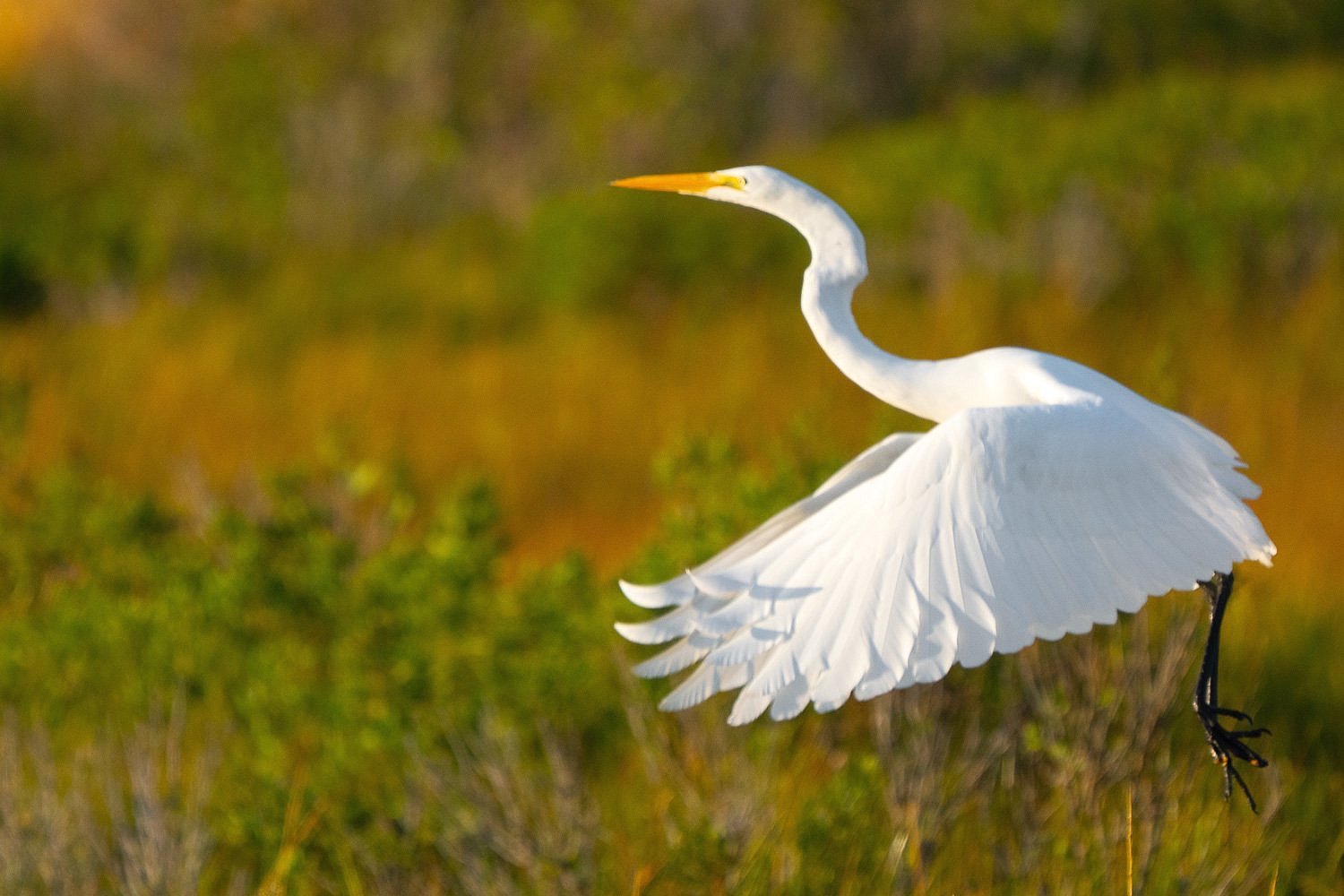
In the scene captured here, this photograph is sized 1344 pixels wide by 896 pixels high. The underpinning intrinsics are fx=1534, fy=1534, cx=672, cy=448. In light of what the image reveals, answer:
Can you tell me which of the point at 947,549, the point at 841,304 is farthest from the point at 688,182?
the point at 947,549

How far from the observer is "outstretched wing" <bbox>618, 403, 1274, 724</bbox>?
1.65m

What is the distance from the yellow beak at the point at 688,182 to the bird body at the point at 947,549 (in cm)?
6

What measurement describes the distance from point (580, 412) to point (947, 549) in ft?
14.5

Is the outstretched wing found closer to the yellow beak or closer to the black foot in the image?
the black foot

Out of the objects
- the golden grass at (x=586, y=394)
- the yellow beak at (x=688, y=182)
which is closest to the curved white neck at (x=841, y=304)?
the yellow beak at (x=688, y=182)

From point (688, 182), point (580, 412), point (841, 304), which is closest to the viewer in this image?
point (841, 304)

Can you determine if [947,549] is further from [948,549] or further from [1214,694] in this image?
[1214,694]

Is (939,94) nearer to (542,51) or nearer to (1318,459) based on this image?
(542,51)

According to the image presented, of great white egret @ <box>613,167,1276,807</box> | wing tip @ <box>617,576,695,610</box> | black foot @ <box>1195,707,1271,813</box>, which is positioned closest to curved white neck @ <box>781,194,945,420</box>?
great white egret @ <box>613,167,1276,807</box>

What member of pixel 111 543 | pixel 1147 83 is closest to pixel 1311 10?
pixel 1147 83

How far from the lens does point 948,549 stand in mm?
1748

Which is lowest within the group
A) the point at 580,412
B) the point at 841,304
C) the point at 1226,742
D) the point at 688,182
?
the point at 1226,742

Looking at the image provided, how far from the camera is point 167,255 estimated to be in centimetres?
887

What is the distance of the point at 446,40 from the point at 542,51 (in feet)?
2.75
